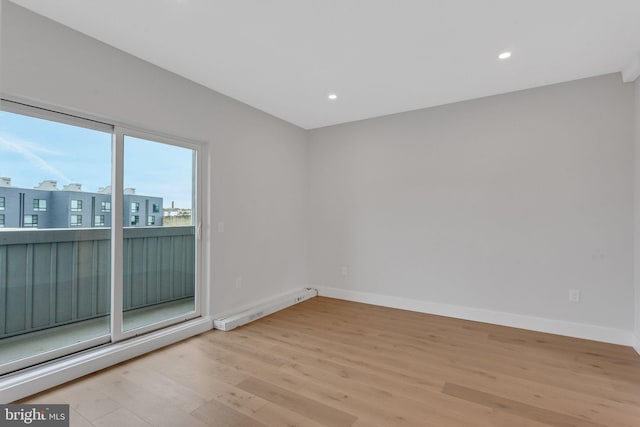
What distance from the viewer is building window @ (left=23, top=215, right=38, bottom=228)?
6.80 feet

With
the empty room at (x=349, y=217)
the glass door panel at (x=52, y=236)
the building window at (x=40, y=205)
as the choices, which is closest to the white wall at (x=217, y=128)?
the empty room at (x=349, y=217)

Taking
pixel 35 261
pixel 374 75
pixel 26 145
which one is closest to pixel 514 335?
pixel 374 75

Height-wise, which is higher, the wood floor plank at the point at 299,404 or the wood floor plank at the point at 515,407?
the wood floor plank at the point at 299,404

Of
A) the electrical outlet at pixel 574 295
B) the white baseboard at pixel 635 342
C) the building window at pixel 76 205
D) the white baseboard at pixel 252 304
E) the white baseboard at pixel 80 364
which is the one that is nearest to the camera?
the white baseboard at pixel 80 364

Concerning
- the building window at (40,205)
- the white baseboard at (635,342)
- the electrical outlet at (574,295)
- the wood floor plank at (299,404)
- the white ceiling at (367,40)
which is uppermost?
the white ceiling at (367,40)

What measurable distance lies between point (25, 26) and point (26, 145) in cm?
80

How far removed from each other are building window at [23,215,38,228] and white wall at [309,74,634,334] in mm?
3247

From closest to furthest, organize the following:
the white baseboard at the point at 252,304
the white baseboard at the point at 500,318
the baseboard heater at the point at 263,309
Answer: the white baseboard at the point at 500,318, the baseboard heater at the point at 263,309, the white baseboard at the point at 252,304

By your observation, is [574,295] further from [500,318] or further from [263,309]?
[263,309]

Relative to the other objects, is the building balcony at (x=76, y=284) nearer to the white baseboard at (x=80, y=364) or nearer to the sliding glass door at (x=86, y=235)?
the sliding glass door at (x=86, y=235)

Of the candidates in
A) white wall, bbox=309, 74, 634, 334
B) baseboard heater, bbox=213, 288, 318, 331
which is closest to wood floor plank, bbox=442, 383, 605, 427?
white wall, bbox=309, 74, 634, 334

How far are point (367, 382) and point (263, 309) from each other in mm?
1790

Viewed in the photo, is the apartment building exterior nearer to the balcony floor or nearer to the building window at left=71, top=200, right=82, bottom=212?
the building window at left=71, top=200, right=82, bottom=212

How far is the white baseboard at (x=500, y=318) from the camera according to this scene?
2795mm
